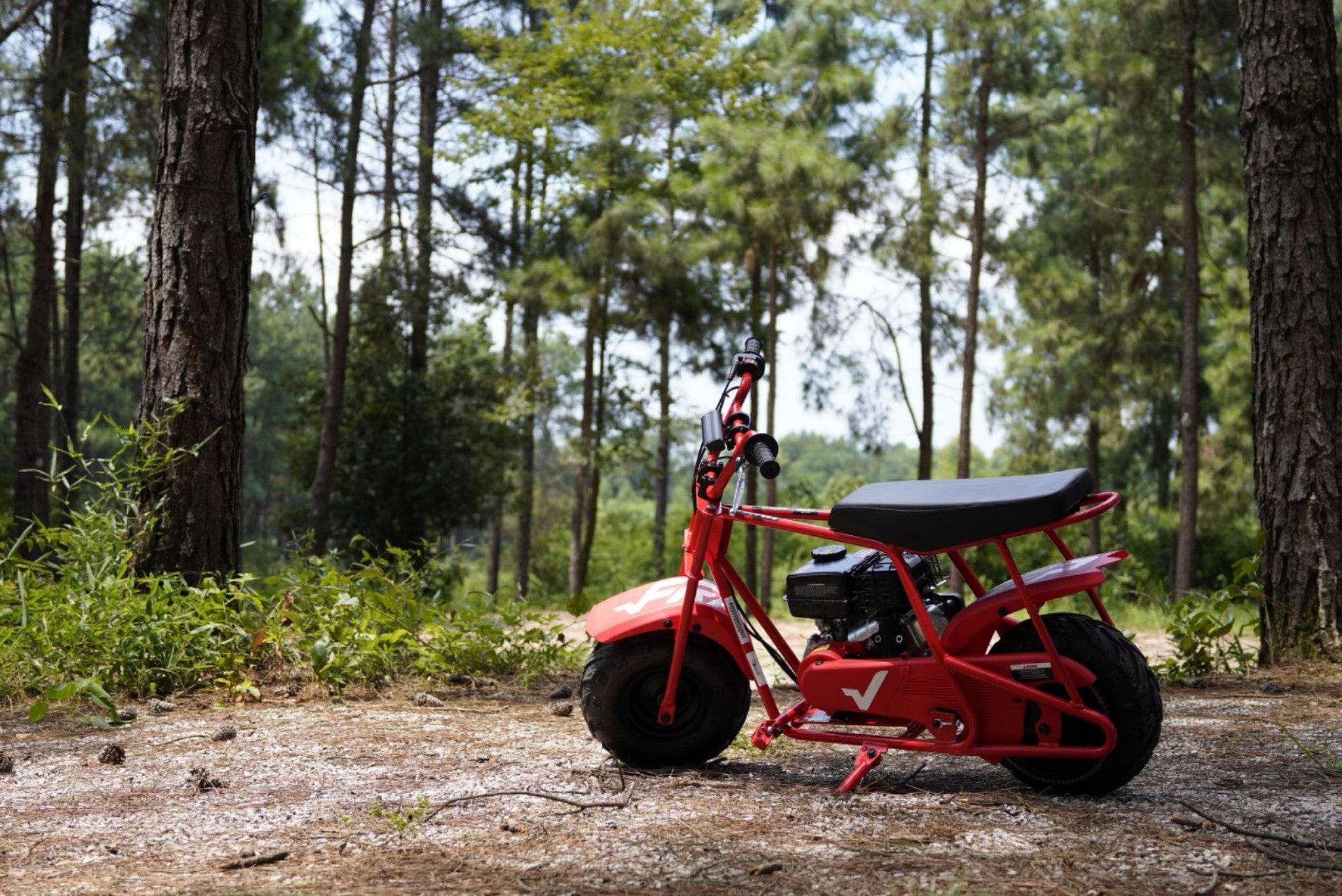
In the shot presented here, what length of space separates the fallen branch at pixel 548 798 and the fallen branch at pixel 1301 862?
1566mm

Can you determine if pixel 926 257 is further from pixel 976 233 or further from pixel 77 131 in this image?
pixel 77 131

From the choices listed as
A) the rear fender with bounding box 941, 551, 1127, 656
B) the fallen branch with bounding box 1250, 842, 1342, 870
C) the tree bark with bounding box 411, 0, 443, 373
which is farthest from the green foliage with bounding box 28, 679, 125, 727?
the tree bark with bounding box 411, 0, 443, 373

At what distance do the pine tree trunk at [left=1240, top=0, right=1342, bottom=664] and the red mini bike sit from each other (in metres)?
2.84

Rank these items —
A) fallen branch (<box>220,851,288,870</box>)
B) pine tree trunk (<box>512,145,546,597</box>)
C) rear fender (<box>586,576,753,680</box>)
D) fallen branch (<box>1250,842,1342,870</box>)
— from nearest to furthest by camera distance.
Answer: fallen branch (<box>1250,842,1342,870</box>), fallen branch (<box>220,851,288,870</box>), rear fender (<box>586,576,753,680</box>), pine tree trunk (<box>512,145,546,597</box>)

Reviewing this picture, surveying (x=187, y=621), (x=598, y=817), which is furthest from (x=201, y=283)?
(x=598, y=817)

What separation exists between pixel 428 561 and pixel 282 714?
1.68 m

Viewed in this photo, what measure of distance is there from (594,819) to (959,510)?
129 centimetres

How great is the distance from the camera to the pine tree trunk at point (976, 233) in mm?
17656

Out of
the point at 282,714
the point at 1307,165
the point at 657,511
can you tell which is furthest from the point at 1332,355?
the point at 657,511

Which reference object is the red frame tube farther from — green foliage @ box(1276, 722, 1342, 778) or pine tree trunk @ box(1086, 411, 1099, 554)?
pine tree trunk @ box(1086, 411, 1099, 554)

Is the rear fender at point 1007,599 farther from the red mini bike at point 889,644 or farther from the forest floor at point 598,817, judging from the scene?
the forest floor at point 598,817

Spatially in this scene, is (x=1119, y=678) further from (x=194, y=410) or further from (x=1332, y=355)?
(x=194, y=410)

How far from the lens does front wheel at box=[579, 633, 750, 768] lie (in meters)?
3.60

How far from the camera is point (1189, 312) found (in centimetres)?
1491
